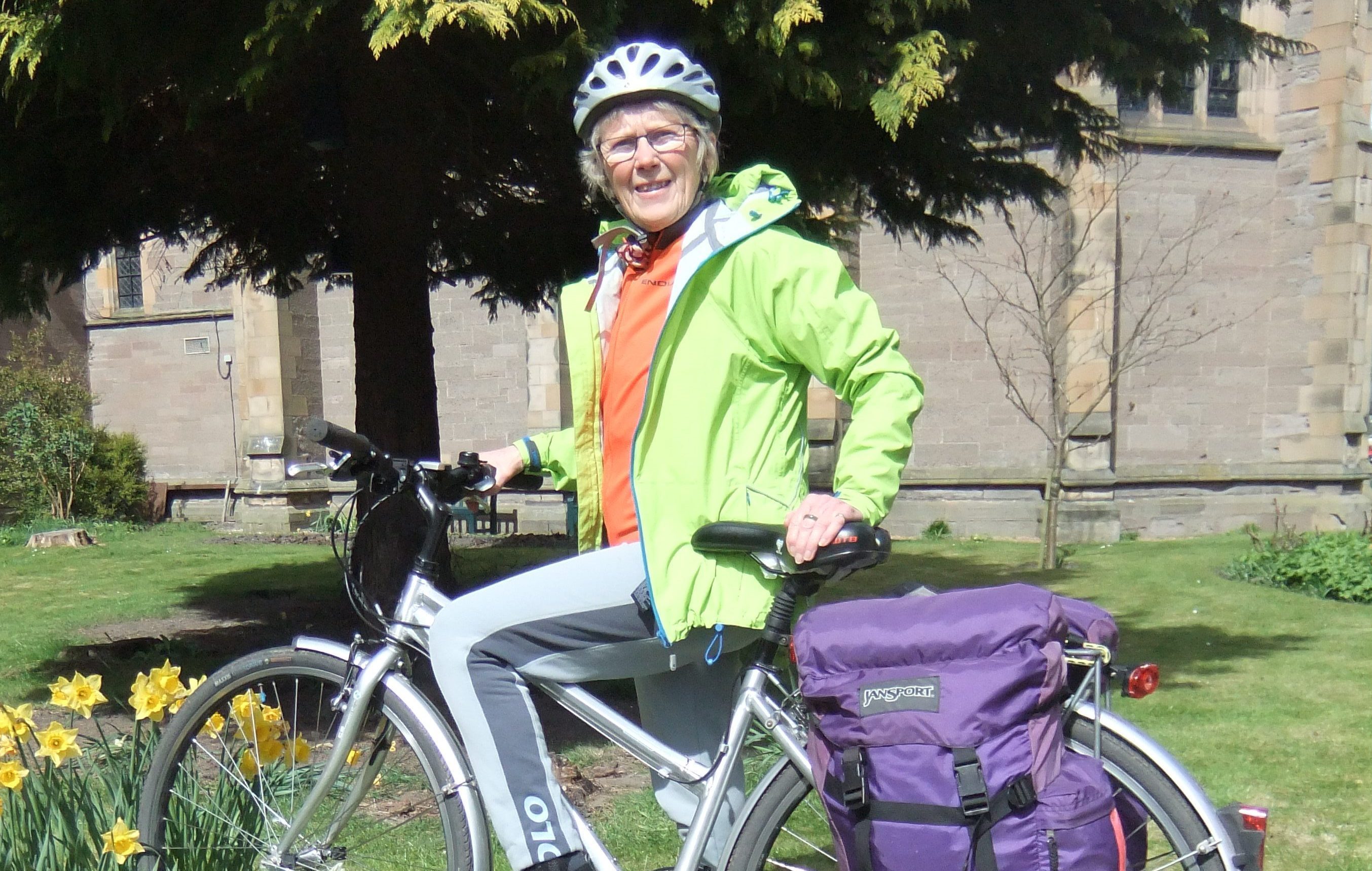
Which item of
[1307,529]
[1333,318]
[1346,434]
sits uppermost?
[1333,318]

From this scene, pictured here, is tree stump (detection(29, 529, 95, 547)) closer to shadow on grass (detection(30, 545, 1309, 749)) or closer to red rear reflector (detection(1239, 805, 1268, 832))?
shadow on grass (detection(30, 545, 1309, 749))

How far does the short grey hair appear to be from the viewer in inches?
90.7

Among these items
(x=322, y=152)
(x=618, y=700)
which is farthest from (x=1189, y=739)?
(x=322, y=152)

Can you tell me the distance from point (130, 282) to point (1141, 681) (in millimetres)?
22921

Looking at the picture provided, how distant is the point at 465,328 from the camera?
58.6 ft

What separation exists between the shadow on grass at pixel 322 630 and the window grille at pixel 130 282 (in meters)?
12.3

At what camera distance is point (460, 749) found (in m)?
2.47

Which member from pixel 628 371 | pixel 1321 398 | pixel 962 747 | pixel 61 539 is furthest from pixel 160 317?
pixel 962 747

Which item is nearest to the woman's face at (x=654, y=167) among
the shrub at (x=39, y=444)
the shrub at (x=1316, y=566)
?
the shrub at (x=1316, y=566)

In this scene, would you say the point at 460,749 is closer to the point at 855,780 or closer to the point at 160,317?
the point at 855,780

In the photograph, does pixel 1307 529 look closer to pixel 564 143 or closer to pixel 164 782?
pixel 564 143

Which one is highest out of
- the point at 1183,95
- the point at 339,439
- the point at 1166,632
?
the point at 1183,95

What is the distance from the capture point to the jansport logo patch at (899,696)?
1.86 meters

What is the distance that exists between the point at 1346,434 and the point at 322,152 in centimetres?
1399
